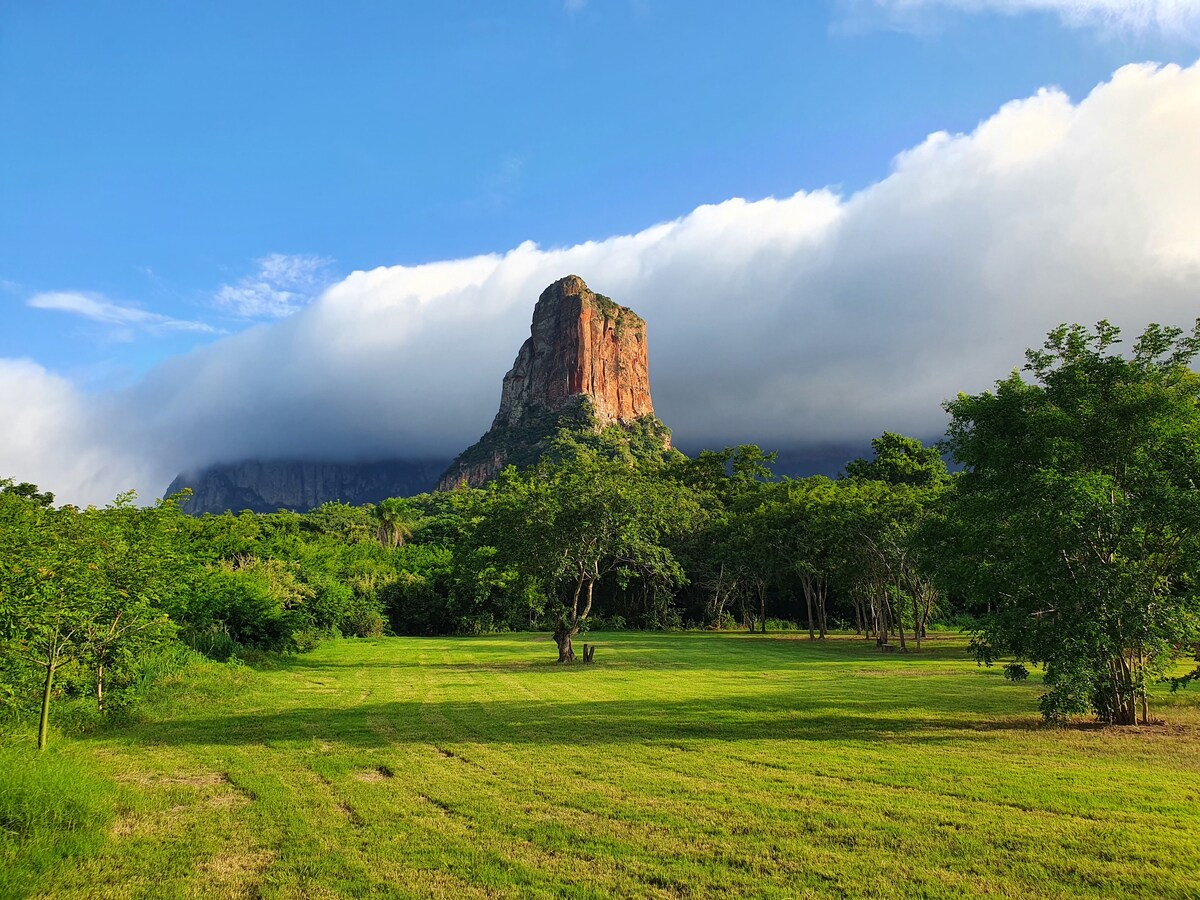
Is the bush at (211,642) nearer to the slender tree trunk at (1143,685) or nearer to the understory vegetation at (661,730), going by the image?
the understory vegetation at (661,730)

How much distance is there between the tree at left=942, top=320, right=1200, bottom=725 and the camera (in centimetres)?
1117

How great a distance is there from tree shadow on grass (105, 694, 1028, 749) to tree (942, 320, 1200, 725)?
1.98 m

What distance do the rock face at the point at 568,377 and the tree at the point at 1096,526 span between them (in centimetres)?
11351

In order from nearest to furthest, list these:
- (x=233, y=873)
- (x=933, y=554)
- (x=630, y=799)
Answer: (x=233, y=873) → (x=630, y=799) → (x=933, y=554)

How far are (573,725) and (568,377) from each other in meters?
135

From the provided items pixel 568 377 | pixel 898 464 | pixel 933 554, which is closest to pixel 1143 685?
pixel 933 554

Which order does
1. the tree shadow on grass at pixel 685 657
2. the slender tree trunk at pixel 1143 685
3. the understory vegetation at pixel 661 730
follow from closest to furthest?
1. the understory vegetation at pixel 661 730
2. the slender tree trunk at pixel 1143 685
3. the tree shadow on grass at pixel 685 657

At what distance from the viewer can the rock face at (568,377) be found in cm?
13438

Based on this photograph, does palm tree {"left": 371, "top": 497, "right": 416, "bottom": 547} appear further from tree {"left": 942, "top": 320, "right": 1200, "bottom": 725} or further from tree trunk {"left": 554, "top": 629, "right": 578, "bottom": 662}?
tree {"left": 942, "top": 320, "right": 1200, "bottom": 725}

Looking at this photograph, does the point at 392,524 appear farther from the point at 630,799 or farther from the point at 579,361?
the point at 579,361

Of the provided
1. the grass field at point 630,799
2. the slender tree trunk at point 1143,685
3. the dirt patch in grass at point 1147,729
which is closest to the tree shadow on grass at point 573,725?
the grass field at point 630,799

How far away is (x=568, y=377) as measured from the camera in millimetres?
146250

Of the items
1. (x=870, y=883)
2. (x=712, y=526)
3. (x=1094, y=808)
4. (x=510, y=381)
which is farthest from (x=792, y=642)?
(x=510, y=381)

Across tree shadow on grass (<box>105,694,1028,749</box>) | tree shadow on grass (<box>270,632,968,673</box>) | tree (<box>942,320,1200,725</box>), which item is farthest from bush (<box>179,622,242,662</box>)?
tree (<box>942,320,1200,725</box>)
